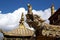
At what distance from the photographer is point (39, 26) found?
33.3 feet

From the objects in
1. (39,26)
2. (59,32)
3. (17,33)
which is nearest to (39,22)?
(39,26)

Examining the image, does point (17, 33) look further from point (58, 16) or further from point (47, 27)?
point (47, 27)

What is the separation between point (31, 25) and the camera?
415 inches

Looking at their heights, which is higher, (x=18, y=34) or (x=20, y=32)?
(x=20, y=32)

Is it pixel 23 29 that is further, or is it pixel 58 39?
pixel 23 29

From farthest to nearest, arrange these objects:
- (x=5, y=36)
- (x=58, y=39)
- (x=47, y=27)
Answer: (x=5, y=36) < (x=58, y=39) < (x=47, y=27)

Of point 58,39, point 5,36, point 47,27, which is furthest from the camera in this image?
point 5,36

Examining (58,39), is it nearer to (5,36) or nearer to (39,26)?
(39,26)

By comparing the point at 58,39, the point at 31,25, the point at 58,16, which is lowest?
the point at 58,39

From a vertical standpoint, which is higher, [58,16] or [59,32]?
[58,16]

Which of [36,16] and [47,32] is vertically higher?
[36,16]

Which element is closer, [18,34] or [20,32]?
[18,34]

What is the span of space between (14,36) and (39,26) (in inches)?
643

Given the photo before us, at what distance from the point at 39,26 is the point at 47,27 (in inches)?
16.7
